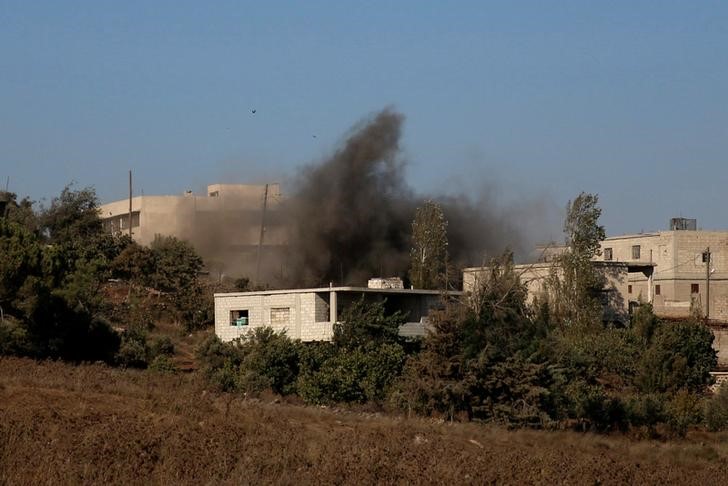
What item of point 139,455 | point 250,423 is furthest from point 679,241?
point 139,455

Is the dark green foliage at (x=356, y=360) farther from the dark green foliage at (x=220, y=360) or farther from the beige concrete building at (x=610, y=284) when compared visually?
the beige concrete building at (x=610, y=284)

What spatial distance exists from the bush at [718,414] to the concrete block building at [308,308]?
10.5m

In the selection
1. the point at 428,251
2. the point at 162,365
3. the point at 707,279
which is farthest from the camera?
the point at 428,251

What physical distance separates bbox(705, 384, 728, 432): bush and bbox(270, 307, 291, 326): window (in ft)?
55.2

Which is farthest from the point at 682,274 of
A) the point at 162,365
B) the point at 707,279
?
the point at 162,365

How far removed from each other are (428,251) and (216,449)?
48.0m

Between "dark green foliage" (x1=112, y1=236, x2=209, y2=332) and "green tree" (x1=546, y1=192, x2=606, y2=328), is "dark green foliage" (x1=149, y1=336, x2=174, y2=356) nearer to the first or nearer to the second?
"dark green foliage" (x1=112, y1=236, x2=209, y2=332)

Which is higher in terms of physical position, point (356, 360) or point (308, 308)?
point (308, 308)

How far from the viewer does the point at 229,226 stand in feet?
255

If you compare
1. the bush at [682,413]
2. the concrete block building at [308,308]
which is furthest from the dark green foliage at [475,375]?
the bush at [682,413]

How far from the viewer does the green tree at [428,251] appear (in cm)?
6200

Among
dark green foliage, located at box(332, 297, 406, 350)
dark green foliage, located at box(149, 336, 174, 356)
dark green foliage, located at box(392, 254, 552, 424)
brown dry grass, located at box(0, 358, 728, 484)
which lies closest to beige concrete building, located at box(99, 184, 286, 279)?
dark green foliage, located at box(149, 336, 174, 356)

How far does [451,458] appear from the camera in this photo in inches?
686

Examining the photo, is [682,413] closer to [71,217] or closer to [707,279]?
[707,279]
